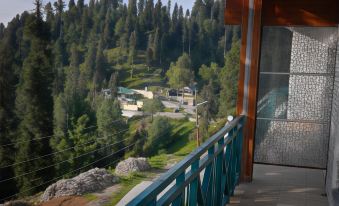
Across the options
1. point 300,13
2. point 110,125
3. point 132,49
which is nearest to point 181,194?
point 300,13

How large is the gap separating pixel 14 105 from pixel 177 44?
791 inches

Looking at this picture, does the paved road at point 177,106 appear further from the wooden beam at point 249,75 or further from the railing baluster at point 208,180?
the railing baluster at point 208,180

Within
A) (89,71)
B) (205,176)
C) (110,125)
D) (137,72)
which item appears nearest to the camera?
(205,176)

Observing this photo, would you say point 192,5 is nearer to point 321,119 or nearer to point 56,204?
point 56,204

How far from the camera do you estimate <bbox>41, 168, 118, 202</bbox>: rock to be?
21291mm

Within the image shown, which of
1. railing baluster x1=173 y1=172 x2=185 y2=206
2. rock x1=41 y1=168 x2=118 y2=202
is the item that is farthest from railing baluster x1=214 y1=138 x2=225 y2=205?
rock x1=41 y1=168 x2=118 y2=202

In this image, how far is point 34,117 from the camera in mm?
28938

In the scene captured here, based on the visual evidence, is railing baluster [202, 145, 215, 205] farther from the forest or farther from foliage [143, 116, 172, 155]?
foliage [143, 116, 172, 155]

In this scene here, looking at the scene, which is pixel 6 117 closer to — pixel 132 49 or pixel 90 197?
pixel 90 197

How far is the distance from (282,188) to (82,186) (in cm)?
1955

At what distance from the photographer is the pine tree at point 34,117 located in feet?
90.7

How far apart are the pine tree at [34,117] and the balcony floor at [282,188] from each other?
25.2 meters

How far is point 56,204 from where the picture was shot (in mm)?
22906

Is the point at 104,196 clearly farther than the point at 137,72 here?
No
